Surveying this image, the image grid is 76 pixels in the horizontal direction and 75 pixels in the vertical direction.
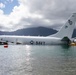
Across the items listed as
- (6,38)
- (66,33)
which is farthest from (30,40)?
(66,33)

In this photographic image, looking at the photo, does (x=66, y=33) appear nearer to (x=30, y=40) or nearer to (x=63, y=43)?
(x=63, y=43)

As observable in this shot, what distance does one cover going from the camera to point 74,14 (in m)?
183

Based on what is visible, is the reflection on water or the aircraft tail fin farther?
the aircraft tail fin

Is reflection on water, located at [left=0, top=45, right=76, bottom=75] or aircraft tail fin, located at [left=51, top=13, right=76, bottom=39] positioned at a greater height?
aircraft tail fin, located at [left=51, top=13, right=76, bottom=39]

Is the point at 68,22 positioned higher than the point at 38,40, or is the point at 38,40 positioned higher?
the point at 68,22

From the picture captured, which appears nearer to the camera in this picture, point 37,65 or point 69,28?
point 37,65

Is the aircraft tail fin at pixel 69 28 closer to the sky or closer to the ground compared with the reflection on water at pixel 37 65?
closer to the sky

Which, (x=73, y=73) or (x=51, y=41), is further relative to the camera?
(x=51, y=41)

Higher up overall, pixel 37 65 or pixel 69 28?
pixel 69 28

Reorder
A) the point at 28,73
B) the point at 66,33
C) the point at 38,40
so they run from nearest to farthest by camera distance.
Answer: the point at 28,73, the point at 66,33, the point at 38,40

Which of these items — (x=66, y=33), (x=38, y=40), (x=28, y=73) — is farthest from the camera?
(x=38, y=40)

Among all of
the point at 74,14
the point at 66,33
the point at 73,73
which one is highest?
the point at 74,14

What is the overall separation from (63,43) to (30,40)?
3224 cm

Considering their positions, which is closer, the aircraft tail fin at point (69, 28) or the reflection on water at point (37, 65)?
the reflection on water at point (37, 65)
